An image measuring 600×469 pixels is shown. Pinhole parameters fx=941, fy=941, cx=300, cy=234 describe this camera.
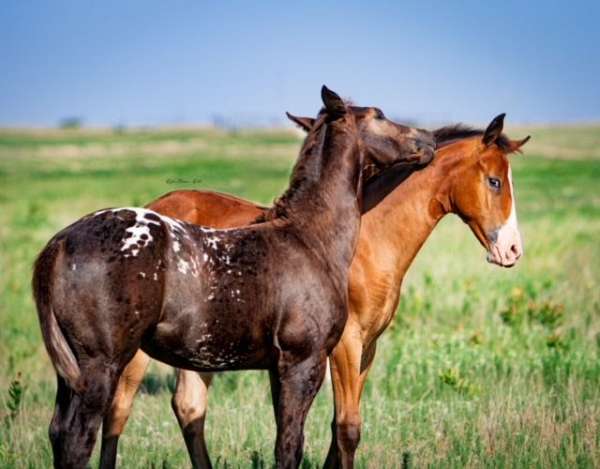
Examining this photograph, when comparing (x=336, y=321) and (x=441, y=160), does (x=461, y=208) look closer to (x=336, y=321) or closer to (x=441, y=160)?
(x=441, y=160)

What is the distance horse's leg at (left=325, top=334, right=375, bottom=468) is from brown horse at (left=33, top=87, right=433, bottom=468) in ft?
3.65

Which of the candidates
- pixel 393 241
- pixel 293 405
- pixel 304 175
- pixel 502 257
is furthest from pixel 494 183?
pixel 293 405

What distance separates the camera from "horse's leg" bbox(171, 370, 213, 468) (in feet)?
22.7

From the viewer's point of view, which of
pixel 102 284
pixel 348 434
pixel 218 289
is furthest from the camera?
pixel 348 434

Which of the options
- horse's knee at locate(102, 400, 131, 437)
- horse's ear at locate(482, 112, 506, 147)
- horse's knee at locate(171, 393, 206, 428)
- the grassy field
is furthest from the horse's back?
horse's ear at locate(482, 112, 506, 147)

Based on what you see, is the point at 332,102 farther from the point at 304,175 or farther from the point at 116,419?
the point at 116,419

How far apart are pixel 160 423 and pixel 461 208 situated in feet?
10.8

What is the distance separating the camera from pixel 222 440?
294 inches

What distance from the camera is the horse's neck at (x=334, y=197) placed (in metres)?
5.50

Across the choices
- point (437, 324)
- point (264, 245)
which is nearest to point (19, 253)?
point (437, 324)

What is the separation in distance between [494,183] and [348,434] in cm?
201

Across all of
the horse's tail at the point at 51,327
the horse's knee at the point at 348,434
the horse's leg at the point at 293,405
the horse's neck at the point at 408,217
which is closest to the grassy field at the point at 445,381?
the horse's knee at the point at 348,434

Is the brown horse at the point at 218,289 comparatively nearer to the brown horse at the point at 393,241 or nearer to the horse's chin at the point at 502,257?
the brown horse at the point at 393,241

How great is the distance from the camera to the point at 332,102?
216 inches
